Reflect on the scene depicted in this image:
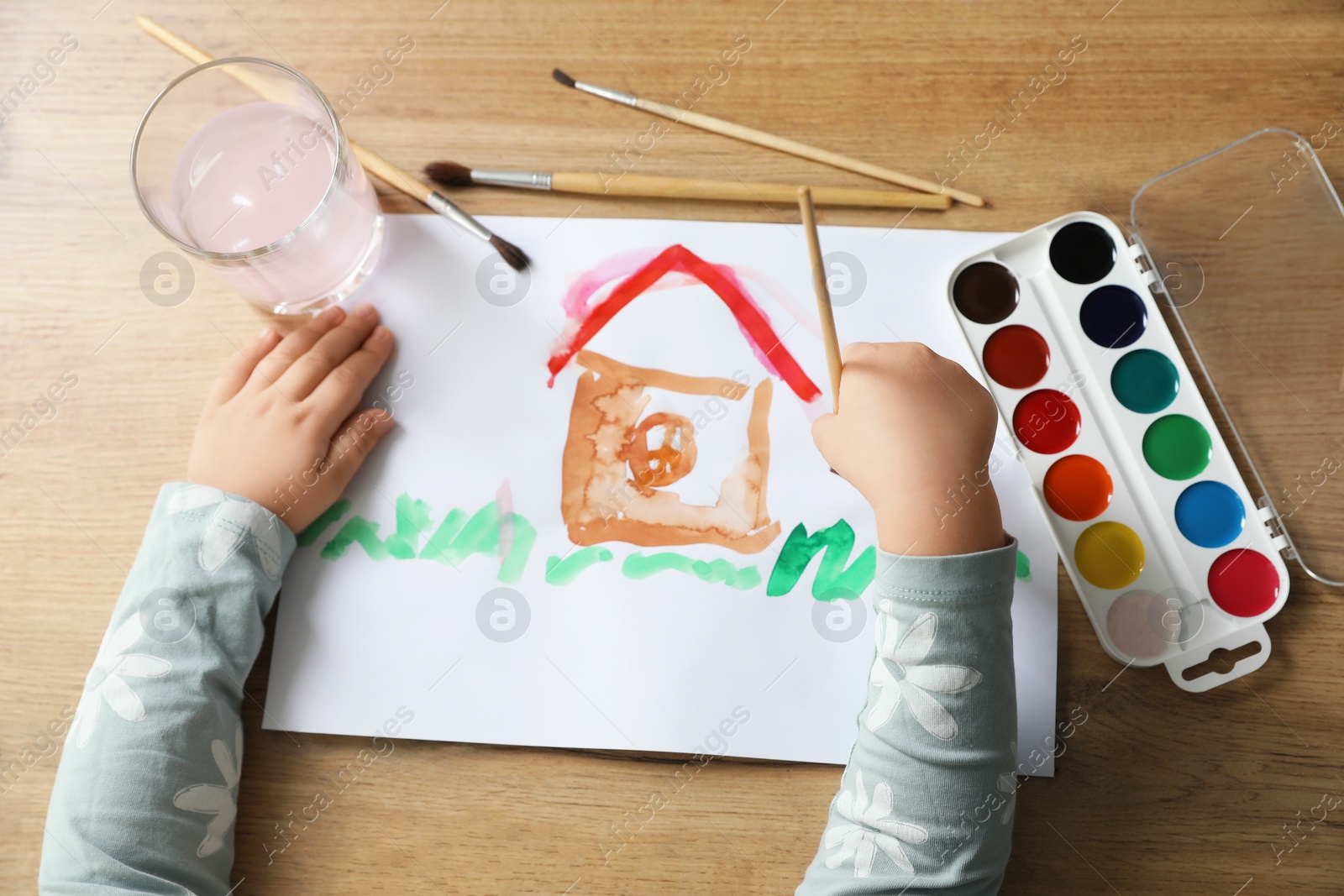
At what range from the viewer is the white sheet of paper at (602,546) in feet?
2.31

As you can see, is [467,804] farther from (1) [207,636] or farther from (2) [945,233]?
(2) [945,233]

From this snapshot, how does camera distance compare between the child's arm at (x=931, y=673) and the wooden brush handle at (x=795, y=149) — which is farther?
the wooden brush handle at (x=795, y=149)

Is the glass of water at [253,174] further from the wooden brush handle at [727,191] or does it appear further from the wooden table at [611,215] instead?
the wooden brush handle at [727,191]

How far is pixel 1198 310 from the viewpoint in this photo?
74 centimetres

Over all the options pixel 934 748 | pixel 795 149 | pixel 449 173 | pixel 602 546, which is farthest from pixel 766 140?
pixel 934 748

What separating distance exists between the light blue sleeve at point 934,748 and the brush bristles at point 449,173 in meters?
0.51

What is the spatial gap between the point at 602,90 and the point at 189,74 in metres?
0.36

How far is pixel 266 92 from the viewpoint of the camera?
750 millimetres

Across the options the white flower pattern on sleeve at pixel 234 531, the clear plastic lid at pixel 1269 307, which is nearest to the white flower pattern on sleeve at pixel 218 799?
the white flower pattern on sleeve at pixel 234 531

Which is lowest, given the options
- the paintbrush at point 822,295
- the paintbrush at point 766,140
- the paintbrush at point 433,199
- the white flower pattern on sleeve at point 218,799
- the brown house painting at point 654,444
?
the white flower pattern on sleeve at point 218,799

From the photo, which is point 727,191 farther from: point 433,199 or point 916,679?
point 916,679

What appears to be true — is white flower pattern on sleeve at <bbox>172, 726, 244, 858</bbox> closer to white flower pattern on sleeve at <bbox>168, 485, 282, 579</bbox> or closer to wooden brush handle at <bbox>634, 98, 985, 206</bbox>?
white flower pattern on sleeve at <bbox>168, 485, 282, 579</bbox>

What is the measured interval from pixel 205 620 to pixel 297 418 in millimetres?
184

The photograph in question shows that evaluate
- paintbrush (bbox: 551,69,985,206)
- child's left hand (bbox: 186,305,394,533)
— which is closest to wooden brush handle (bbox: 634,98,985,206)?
paintbrush (bbox: 551,69,985,206)
